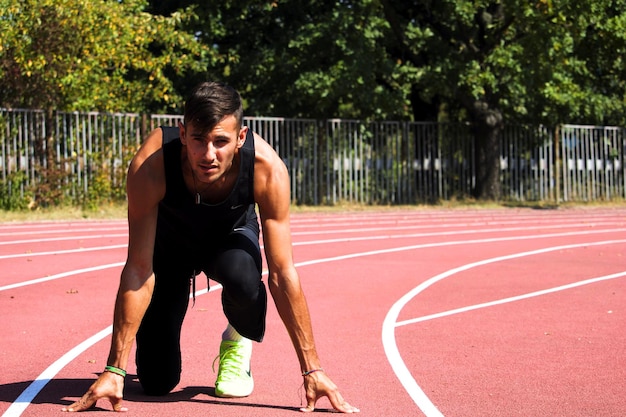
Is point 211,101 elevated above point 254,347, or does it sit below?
above

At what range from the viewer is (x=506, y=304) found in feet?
30.0

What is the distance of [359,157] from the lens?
26359mm

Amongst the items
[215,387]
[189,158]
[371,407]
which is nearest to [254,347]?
[215,387]

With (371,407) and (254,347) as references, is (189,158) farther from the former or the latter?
(254,347)

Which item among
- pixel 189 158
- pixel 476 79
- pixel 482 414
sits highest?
pixel 476 79

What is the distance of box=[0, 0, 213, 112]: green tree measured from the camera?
66.5 ft

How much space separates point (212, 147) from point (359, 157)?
2166cm

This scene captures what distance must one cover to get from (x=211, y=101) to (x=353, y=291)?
550cm

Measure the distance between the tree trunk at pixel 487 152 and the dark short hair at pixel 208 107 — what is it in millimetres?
22973

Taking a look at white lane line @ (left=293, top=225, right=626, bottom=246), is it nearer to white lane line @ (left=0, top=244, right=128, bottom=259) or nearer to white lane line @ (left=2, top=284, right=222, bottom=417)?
white lane line @ (left=0, top=244, right=128, bottom=259)

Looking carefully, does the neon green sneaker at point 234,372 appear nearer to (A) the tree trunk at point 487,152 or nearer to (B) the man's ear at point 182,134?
(B) the man's ear at point 182,134

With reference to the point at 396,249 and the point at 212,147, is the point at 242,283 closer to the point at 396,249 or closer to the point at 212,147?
the point at 212,147

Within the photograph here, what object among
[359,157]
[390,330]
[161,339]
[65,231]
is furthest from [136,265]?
[359,157]

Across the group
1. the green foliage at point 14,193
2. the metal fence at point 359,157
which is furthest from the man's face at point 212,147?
the metal fence at point 359,157
